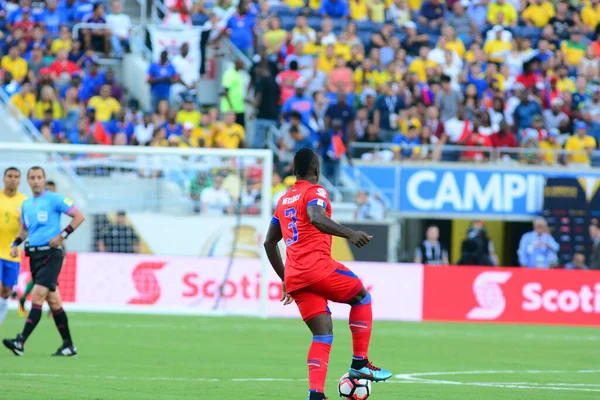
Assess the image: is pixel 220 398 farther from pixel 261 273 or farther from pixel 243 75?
pixel 243 75

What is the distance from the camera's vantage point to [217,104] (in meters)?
28.0

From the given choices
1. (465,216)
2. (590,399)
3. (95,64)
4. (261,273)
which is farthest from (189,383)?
(95,64)

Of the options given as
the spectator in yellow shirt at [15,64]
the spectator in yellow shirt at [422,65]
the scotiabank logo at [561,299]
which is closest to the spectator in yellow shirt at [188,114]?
the spectator in yellow shirt at [15,64]

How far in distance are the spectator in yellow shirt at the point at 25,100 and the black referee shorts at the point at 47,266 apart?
12.8 metres

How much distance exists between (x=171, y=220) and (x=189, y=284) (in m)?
1.33

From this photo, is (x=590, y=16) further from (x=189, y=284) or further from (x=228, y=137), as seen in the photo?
(x=189, y=284)

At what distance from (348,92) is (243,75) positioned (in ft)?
7.83

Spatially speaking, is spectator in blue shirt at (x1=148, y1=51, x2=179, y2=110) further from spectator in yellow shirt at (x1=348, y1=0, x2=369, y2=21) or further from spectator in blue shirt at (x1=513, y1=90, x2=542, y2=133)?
spectator in blue shirt at (x1=513, y1=90, x2=542, y2=133)

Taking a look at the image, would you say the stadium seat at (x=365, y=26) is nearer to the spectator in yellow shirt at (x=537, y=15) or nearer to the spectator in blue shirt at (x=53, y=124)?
the spectator in yellow shirt at (x=537, y=15)

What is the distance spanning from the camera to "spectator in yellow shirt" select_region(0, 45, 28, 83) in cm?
2685

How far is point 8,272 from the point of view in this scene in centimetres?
1437

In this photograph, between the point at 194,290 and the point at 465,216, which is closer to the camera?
the point at 194,290

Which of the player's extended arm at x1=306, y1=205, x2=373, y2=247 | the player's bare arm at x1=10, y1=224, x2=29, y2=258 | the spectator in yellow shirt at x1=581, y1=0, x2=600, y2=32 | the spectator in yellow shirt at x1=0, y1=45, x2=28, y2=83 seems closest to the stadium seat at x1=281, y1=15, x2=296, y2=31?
the spectator in yellow shirt at x1=0, y1=45, x2=28, y2=83

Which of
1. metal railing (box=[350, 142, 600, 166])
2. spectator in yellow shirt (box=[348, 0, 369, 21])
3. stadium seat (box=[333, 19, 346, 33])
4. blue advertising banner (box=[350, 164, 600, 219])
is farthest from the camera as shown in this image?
spectator in yellow shirt (box=[348, 0, 369, 21])
